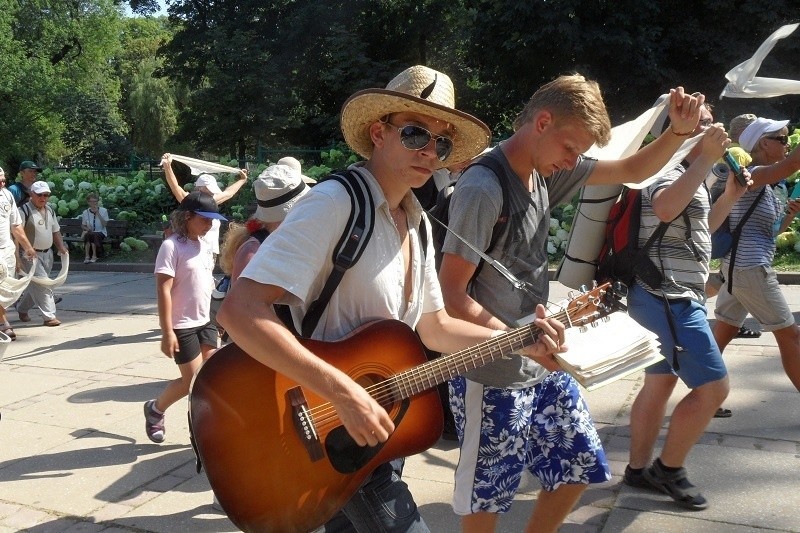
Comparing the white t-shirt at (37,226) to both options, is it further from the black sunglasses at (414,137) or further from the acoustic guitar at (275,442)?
the black sunglasses at (414,137)

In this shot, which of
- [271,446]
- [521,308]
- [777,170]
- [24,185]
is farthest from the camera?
[24,185]

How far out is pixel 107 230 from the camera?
53.0ft

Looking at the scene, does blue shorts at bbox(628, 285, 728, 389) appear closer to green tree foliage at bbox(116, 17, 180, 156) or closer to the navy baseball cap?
the navy baseball cap

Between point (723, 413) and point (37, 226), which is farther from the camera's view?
point (37, 226)

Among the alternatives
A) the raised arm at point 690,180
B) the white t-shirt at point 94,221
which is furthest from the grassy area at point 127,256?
the raised arm at point 690,180

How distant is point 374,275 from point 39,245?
8.95 metres

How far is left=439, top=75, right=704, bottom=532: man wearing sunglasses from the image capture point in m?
2.64

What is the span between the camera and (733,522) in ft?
12.0

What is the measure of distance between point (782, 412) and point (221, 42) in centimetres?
2835

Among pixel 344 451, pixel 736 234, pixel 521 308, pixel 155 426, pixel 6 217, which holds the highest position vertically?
pixel 736 234

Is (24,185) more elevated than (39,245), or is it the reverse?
(24,185)

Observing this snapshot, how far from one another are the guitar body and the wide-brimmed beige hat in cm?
59

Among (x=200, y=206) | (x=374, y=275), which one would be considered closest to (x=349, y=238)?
(x=374, y=275)

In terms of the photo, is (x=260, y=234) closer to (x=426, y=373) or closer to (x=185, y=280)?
(x=185, y=280)
